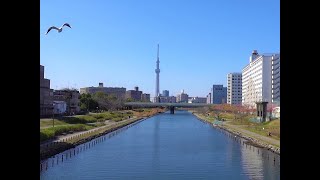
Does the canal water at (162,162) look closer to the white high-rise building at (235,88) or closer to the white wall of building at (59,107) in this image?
the white wall of building at (59,107)

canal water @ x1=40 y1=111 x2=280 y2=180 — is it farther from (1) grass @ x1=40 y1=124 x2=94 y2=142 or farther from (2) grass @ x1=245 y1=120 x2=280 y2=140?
(2) grass @ x1=245 y1=120 x2=280 y2=140

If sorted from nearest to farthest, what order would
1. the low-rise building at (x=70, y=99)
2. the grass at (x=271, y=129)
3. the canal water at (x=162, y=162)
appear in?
the canal water at (x=162, y=162), the grass at (x=271, y=129), the low-rise building at (x=70, y=99)

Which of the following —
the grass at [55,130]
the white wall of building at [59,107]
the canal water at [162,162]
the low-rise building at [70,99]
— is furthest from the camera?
the low-rise building at [70,99]

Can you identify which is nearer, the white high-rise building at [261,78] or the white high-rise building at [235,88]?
the white high-rise building at [261,78]

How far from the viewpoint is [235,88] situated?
11500 centimetres

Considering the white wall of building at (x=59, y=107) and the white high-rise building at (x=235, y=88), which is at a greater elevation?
the white high-rise building at (x=235, y=88)

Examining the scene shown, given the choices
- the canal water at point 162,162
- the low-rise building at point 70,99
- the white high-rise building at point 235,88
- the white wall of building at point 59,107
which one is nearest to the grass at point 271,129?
the canal water at point 162,162

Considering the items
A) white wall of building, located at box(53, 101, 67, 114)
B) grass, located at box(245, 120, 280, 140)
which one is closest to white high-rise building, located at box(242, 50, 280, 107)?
grass, located at box(245, 120, 280, 140)

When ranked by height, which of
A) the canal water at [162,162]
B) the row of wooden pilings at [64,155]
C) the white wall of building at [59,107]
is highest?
the white wall of building at [59,107]

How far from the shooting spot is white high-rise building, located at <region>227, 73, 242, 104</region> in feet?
374

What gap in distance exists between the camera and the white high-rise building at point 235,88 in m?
114

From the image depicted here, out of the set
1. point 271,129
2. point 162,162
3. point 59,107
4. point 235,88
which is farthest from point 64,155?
point 235,88
